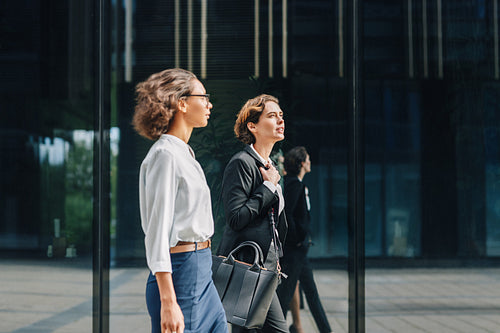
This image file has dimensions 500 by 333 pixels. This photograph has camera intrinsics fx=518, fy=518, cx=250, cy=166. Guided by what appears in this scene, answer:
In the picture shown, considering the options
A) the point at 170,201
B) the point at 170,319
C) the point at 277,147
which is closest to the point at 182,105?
the point at 170,201

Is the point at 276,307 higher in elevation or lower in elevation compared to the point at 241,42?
lower

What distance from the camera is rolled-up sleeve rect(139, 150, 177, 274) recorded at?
200 cm

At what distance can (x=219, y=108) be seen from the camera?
4273mm

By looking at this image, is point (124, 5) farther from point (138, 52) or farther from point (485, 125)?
point (485, 125)

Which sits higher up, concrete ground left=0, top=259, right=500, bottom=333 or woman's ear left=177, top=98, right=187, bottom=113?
woman's ear left=177, top=98, right=187, bottom=113

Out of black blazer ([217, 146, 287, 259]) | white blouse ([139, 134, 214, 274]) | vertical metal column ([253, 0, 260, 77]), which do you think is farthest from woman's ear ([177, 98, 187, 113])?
vertical metal column ([253, 0, 260, 77])

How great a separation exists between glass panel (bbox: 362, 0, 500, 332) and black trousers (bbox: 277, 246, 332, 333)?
1.41ft

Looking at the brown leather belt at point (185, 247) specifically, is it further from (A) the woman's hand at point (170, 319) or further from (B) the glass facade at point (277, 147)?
(B) the glass facade at point (277, 147)

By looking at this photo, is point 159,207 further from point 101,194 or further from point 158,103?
point 101,194

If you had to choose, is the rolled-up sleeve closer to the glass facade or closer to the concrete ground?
the glass facade

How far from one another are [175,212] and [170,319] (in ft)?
1.38

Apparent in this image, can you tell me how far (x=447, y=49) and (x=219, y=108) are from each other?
2.03 m

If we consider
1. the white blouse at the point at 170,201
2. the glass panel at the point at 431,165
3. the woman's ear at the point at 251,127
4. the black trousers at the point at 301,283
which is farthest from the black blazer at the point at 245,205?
the glass panel at the point at 431,165

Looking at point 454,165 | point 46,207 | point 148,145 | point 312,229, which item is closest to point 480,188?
point 454,165
